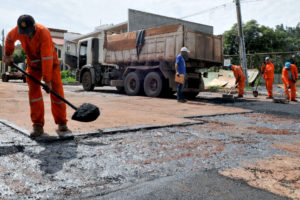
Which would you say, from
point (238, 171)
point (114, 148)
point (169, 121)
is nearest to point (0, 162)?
point (114, 148)

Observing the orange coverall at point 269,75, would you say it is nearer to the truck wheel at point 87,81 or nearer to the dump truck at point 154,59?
the dump truck at point 154,59

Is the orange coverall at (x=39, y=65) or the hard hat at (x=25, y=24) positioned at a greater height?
the hard hat at (x=25, y=24)

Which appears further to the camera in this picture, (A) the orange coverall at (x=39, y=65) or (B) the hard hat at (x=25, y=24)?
(A) the orange coverall at (x=39, y=65)

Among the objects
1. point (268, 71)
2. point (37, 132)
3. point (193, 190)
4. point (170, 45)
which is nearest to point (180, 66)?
point (170, 45)

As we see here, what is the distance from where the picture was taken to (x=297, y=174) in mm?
2318

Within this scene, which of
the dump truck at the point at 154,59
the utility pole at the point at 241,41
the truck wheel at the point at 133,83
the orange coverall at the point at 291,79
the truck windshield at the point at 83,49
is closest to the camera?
the dump truck at the point at 154,59

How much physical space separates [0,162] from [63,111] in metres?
1.30

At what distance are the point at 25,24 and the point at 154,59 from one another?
24.0 ft

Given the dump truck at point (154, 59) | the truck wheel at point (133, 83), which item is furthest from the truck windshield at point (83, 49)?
the truck wheel at point (133, 83)

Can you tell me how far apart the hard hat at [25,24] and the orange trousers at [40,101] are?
0.61 meters

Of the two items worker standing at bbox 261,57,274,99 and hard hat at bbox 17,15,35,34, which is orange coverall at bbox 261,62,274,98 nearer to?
worker standing at bbox 261,57,274,99

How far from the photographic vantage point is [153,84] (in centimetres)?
1044

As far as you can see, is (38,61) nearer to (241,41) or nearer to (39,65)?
(39,65)

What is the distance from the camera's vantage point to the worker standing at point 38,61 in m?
3.24
